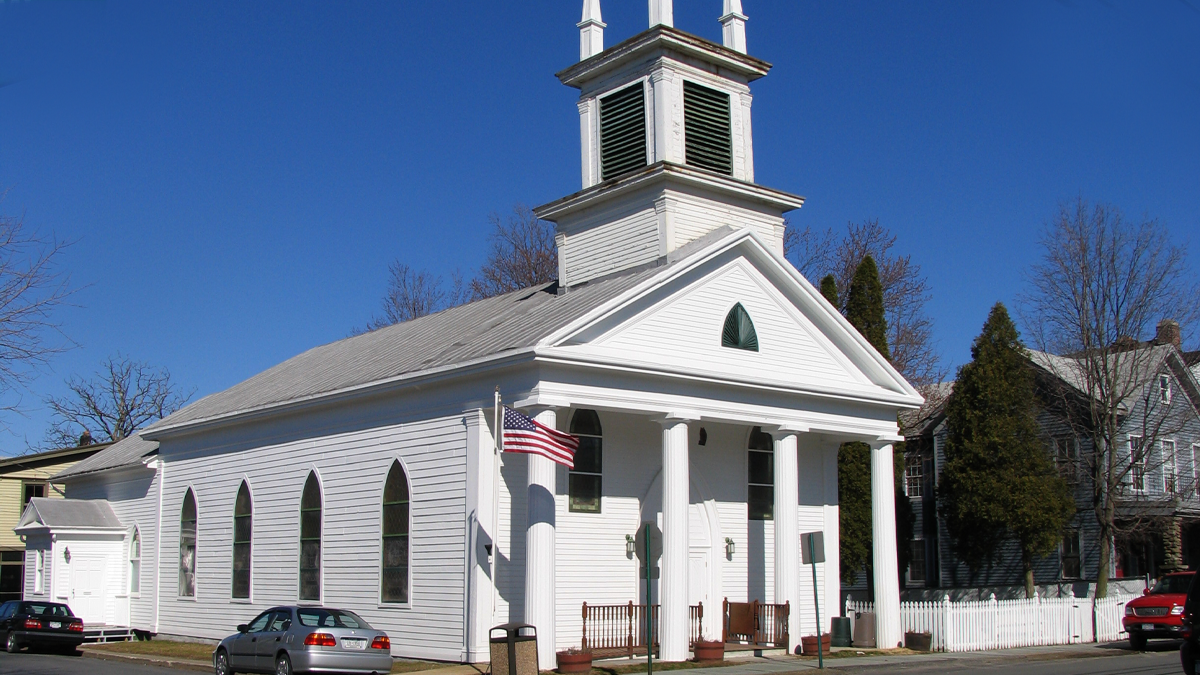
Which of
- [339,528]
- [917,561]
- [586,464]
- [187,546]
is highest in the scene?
[586,464]

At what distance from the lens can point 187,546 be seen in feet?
108

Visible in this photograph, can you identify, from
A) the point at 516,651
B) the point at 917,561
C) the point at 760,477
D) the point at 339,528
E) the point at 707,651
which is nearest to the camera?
the point at 516,651

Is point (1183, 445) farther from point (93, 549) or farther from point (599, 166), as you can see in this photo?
point (93, 549)

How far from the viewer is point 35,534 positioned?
3653cm

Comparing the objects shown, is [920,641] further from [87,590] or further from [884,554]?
[87,590]

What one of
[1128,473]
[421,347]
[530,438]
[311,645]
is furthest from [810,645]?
[1128,473]

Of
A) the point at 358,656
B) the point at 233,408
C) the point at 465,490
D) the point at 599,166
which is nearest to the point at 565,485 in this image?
the point at 465,490

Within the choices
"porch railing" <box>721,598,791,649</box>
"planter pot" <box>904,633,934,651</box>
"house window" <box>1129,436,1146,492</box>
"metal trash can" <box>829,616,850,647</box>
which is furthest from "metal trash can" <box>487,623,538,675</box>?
"house window" <box>1129,436,1146,492</box>

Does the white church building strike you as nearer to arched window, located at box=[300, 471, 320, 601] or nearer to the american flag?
arched window, located at box=[300, 471, 320, 601]

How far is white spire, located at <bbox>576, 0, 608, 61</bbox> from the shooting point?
98.6ft

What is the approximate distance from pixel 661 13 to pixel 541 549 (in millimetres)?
13466

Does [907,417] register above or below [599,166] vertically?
below

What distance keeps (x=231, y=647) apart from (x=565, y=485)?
7163 mm

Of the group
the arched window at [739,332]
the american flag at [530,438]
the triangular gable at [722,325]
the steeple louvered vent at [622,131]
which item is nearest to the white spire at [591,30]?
the steeple louvered vent at [622,131]
